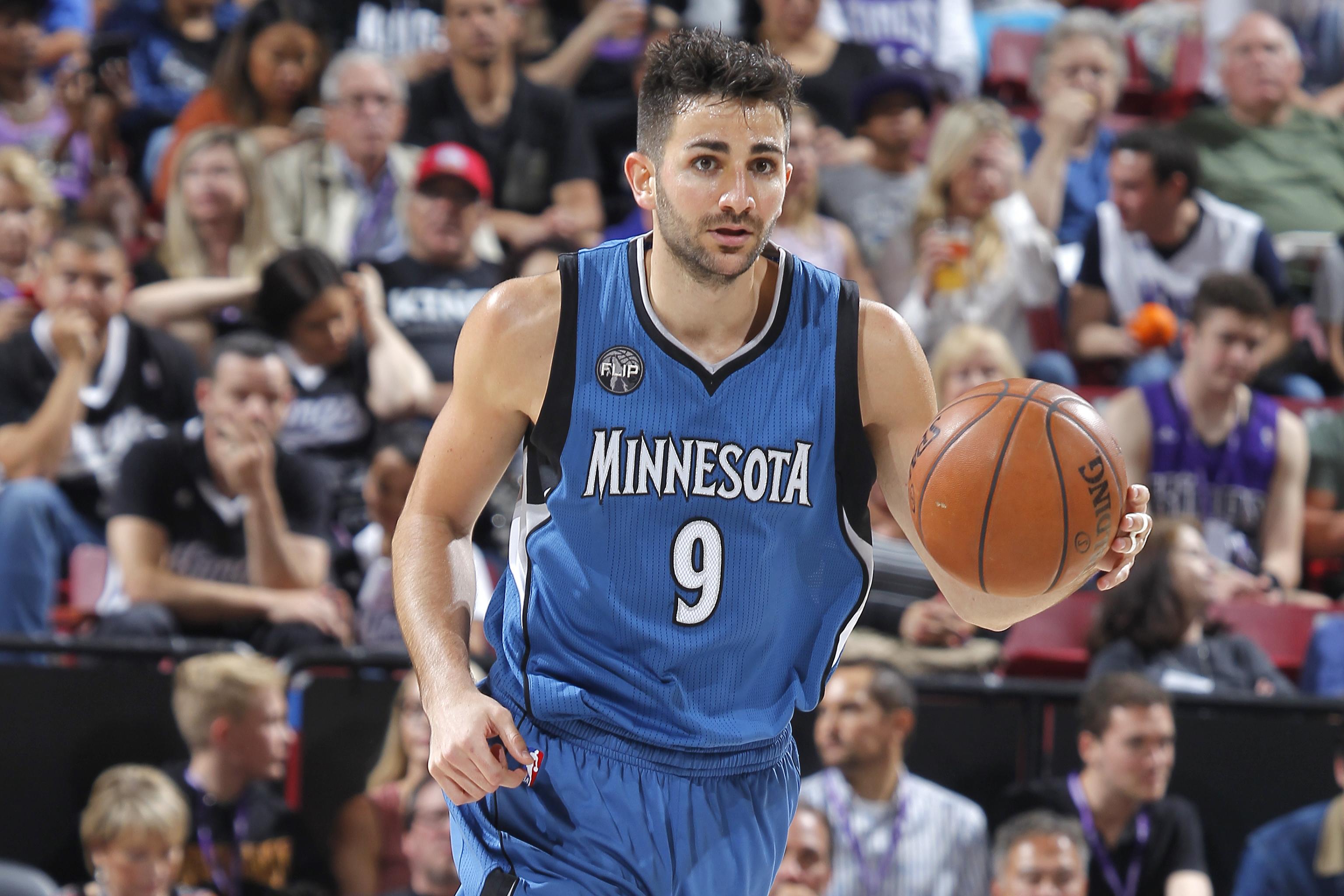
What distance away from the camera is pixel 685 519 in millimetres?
2955

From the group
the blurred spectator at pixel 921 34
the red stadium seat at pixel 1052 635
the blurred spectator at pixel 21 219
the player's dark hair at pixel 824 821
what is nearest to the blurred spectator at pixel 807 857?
the player's dark hair at pixel 824 821

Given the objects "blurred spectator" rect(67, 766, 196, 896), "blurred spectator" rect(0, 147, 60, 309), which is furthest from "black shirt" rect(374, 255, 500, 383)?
"blurred spectator" rect(67, 766, 196, 896)

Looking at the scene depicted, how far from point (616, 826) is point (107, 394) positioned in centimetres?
414

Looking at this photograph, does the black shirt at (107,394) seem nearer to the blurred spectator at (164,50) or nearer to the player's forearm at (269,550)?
the player's forearm at (269,550)

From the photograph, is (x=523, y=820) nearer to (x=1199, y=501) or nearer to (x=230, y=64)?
(x=1199, y=501)

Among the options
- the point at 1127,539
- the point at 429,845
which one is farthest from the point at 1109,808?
the point at 1127,539

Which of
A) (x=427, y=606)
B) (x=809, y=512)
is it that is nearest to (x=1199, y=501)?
(x=809, y=512)

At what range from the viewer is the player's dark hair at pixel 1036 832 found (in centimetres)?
499

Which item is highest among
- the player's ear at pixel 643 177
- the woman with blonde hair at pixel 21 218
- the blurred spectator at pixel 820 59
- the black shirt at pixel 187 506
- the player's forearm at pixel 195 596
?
the blurred spectator at pixel 820 59

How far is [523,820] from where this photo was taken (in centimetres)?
298

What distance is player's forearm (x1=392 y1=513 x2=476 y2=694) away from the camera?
9.31ft

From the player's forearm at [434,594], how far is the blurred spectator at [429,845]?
216 centimetres

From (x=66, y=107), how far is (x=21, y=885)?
4.38m

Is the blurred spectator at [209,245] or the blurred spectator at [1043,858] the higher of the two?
the blurred spectator at [209,245]
